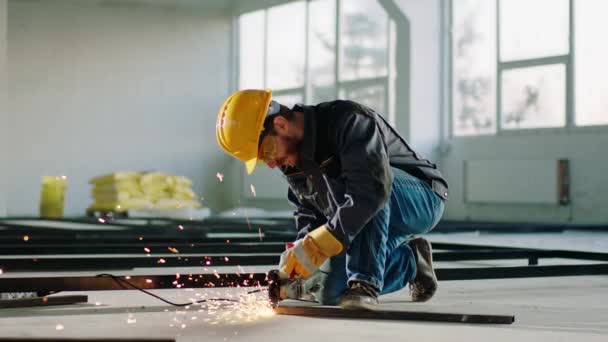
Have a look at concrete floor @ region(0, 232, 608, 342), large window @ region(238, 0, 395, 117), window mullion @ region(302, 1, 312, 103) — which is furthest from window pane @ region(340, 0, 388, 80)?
concrete floor @ region(0, 232, 608, 342)

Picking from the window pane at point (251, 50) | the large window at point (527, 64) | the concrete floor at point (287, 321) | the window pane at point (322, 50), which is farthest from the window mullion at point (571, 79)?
the concrete floor at point (287, 321)

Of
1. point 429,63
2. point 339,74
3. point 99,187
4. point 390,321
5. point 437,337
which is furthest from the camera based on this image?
point 339,74

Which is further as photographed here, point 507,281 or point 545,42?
point 545,42

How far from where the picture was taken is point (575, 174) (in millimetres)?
10336

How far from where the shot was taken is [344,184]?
2.92 metres

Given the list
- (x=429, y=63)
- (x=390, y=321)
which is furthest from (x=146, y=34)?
(x=390, y=321)

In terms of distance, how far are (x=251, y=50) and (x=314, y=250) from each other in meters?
13.5

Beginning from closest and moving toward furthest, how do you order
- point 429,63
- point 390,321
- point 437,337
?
point 437,337
point 390,321
point 429,63

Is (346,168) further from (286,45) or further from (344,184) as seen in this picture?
(286,45)

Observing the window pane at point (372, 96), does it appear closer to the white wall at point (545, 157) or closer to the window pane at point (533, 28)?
the white wall at point (545, 157)

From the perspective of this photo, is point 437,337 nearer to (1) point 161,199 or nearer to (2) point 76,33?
(1) point 161,199

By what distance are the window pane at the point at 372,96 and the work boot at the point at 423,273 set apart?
947cm

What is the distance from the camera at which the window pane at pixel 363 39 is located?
13.1 m

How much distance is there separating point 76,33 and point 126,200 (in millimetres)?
4133
